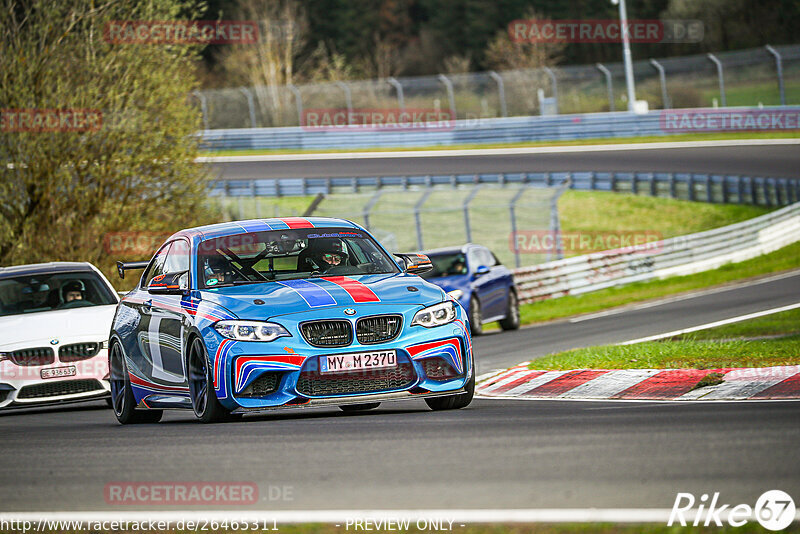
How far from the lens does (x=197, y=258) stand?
968 centimetres

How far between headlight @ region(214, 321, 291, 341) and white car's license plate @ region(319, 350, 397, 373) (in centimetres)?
34

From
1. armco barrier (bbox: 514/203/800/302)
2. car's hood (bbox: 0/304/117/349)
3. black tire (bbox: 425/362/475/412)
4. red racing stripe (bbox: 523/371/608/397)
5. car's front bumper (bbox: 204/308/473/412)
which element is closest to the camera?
car's front bumper (bbox: 204/308/473/412)

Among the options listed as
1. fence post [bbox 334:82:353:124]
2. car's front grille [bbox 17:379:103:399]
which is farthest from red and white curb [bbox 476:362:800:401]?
fence post [bbox 334:82:353:124]

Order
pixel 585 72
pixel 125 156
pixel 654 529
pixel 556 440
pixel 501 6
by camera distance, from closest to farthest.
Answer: pixel 654 529 → pixel 556 440 → pixel 125 156 → pixel 585 72 → pixel 501 6

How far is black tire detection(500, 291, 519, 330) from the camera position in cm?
2303

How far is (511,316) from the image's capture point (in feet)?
75.9

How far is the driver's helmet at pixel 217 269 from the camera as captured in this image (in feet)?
31.2

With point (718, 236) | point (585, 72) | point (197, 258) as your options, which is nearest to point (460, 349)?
point (197, 258)

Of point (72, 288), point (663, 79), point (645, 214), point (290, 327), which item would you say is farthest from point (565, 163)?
point (290, 327)

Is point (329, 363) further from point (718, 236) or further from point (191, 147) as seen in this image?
point (718, 236)

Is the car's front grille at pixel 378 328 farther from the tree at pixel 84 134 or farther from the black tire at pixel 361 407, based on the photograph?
the tree at pixel 84 134

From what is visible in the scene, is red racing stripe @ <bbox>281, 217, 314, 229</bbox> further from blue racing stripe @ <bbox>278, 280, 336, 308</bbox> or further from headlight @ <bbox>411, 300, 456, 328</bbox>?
headlight @ <bbox>411, 300, 456, 328</bbox>

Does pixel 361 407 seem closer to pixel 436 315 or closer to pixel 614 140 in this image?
pixel 436 315

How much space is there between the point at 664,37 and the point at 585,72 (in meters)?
29.8
